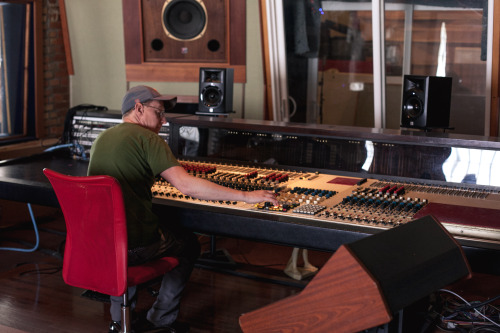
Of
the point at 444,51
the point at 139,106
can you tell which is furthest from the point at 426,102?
the point at 444,51

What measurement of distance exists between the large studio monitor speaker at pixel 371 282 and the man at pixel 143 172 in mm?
913

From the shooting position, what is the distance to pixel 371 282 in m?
1.48

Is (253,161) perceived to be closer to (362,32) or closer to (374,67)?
(374,67)

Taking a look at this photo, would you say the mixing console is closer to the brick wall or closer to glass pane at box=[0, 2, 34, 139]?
glass pane at box=[0, 2, 34, 139]

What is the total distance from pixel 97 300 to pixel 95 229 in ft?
4.00

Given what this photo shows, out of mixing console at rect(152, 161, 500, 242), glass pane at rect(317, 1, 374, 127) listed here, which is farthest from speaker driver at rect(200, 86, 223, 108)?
glass pane at rect(317, 1, 374, 127)

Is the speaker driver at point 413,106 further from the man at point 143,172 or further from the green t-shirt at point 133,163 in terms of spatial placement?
the green t-shirt at point 133,163

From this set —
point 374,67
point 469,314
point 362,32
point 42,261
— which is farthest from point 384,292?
point 362,32

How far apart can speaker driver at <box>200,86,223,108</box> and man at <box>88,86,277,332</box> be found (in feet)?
4.08

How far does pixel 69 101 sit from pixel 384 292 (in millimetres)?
5101

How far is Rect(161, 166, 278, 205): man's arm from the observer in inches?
102

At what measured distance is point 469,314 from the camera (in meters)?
3.41

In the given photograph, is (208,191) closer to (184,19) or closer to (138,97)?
(138,97)

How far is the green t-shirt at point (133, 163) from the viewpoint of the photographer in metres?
2.66
